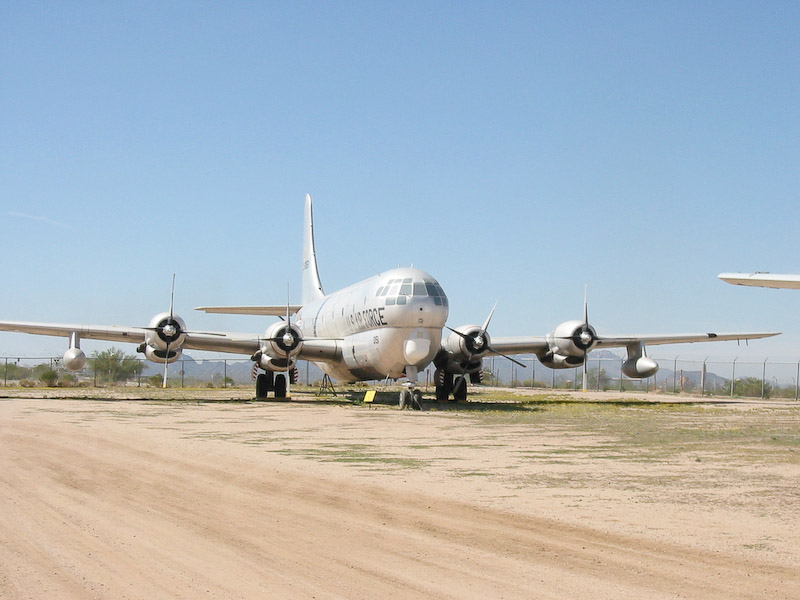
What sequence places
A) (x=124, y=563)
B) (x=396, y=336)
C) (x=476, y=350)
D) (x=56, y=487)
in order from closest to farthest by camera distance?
(x=124, y=563)
(x=56, y=487)
(x=396, y=336)
(x=476, y=350)

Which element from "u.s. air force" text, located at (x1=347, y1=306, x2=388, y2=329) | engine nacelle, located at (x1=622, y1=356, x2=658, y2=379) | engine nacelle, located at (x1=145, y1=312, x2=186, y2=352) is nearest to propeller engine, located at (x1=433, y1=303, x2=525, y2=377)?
"u.s. air force" text, located at (x1=347, y1=306, x2=388, y2=329)

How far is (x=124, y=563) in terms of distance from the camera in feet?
20.8

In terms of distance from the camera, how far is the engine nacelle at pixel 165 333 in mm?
29781

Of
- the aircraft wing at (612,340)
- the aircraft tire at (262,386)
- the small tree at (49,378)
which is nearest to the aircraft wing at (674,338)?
the aircraft wing at (612,340)

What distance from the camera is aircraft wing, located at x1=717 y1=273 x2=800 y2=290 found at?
1644 cm

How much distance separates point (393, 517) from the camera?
8281 millimetres

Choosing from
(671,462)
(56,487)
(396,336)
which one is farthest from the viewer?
(396,336)

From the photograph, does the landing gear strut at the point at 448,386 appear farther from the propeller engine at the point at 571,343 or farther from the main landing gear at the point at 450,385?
the propeller engine at the point at 571,343

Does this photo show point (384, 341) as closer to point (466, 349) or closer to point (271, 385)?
point (466, 349)

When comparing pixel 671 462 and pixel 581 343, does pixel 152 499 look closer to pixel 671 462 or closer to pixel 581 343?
pixel 671 462

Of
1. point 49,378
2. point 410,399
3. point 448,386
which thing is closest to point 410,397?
point 410,399

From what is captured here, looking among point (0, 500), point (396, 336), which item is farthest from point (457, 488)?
point (396, 336)

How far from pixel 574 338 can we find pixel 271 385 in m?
12.3

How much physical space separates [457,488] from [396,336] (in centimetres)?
1697
